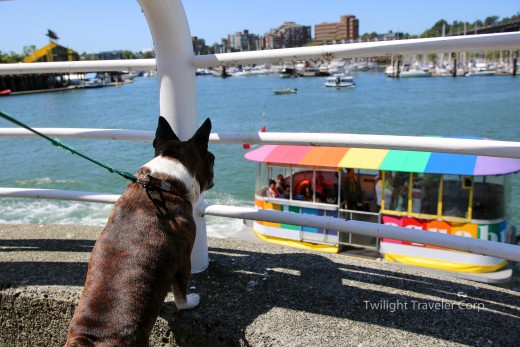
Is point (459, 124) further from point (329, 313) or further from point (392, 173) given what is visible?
point (329, 313)

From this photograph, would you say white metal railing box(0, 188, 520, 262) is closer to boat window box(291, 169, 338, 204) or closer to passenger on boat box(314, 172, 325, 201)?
boat window box(291, 169, 338, 204)

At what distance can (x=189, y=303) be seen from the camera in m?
2.37

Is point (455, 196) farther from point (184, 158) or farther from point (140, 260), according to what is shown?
point (140, 260)

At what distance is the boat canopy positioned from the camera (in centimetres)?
1012

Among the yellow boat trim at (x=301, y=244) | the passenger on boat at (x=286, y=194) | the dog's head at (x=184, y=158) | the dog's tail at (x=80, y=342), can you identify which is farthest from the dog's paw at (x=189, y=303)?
the passenger on boat at (x=286, y=194)

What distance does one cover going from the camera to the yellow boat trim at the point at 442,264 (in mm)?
10453

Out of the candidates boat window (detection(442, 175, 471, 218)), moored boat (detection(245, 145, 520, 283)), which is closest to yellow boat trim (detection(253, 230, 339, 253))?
moored boat (detection(245, 145, 520, 283))

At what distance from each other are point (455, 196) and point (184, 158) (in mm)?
9599

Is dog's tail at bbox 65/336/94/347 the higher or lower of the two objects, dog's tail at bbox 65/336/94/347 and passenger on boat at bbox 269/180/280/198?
the higher

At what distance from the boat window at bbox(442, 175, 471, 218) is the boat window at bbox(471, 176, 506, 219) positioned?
1.05 feet

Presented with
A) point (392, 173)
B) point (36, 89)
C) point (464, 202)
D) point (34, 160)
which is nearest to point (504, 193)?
point (464, 202)

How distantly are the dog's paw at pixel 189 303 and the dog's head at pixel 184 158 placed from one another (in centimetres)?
50

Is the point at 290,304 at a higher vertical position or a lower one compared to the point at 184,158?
lower

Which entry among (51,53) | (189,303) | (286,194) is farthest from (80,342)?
(51,53)
